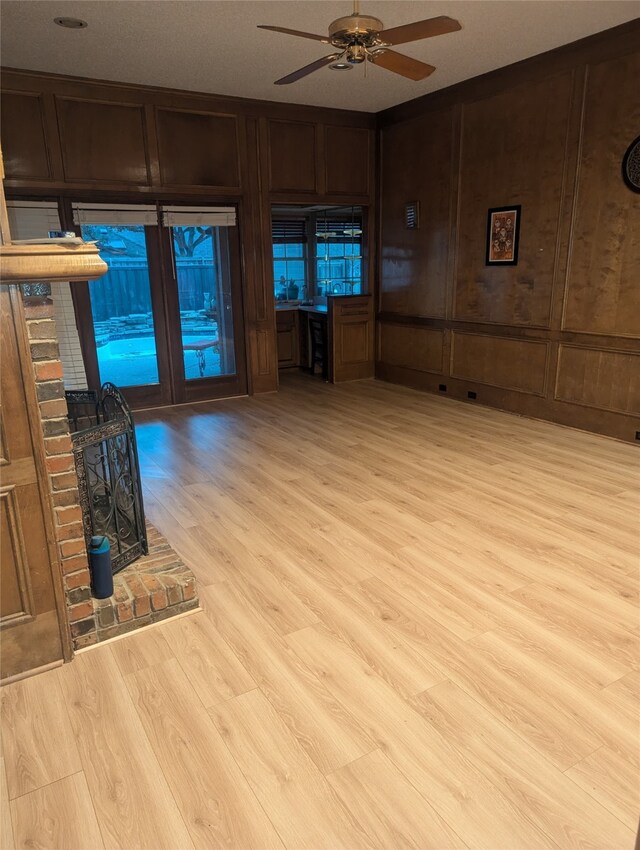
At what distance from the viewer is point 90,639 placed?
2.34 metres

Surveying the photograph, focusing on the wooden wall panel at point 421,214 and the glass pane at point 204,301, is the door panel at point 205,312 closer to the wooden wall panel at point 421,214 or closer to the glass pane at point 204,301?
the glass pane at point 204,301

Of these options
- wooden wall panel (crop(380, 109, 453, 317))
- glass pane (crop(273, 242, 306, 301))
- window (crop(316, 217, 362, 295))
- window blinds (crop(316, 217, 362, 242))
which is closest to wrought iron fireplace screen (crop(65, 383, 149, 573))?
wooden wall panel (crop(380, 109, 453, 317))

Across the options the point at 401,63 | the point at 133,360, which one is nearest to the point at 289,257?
the point at 133,360

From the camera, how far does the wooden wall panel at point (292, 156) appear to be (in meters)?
6.36

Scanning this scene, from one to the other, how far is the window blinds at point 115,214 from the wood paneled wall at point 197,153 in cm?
9

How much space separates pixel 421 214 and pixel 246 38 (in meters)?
2.82

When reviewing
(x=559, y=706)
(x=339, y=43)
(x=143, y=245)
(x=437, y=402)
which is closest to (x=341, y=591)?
(x=559, y=706)

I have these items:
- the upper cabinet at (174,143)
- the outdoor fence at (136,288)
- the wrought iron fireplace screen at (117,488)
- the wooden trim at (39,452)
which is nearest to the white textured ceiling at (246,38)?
the upper cabinet at (174,143)

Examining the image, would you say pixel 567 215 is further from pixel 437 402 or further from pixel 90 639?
pixel 90 639

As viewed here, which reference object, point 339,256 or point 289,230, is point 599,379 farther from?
point 289,230

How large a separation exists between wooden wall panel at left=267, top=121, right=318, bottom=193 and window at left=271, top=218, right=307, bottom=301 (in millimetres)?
2163

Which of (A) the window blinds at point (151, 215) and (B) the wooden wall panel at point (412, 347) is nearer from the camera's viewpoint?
(A) the window blinds at point (151, 215)

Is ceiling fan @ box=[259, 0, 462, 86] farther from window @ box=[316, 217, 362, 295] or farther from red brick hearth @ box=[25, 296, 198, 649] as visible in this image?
window @ box=[316, 217, 362, 295]

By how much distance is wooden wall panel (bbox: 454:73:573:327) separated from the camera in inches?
198
